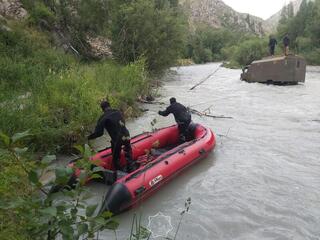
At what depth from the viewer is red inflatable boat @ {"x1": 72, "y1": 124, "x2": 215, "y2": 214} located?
585 cm

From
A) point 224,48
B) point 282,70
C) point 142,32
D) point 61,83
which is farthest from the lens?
point 224,48

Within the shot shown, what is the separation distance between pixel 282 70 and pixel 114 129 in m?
15.7

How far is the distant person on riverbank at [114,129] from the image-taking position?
6758mm

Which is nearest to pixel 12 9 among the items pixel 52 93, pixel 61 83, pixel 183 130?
pixel 61 83

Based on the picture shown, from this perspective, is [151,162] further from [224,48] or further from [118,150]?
[224,48]

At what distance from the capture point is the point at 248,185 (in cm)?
714

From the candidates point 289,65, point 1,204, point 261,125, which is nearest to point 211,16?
point 289,65

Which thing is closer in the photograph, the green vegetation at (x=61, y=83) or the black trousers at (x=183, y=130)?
the green vegetation at (x=61, y=83)

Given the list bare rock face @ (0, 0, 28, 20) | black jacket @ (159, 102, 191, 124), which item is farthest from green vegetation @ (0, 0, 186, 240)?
black jacket @ (159, 102, 191, 124)

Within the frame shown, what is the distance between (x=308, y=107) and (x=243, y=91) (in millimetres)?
5159

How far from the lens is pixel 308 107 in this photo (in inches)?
571

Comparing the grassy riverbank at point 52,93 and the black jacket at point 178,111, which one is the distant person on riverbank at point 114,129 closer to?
the grassy riverbank at point 52,93

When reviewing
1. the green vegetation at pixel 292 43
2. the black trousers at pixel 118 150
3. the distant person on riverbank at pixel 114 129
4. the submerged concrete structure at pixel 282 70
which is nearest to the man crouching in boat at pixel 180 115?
the black trousers at pixel 118 150

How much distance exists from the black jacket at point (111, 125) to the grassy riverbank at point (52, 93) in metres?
1.31
